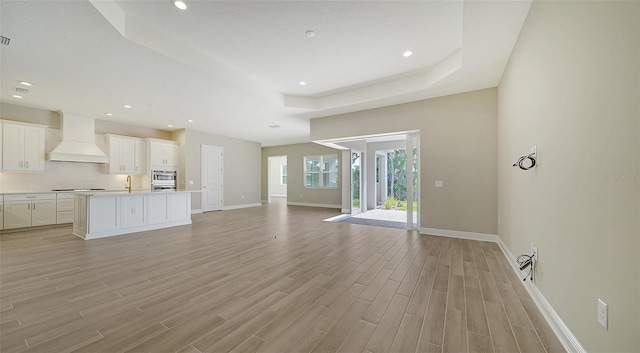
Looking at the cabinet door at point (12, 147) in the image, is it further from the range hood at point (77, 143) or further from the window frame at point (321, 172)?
the window frame at point (321, 172)

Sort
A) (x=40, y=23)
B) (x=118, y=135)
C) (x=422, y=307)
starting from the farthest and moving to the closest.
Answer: (x=118, y=135)
(x=40, y=23)
(x=422, y=307)

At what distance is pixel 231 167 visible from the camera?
917 centimetres

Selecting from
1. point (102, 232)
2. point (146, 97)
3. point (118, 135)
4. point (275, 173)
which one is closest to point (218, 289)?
point (102, 232)

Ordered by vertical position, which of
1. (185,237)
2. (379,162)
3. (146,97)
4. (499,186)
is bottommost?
(185,237)

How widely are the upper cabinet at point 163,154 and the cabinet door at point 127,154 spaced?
0.48 m

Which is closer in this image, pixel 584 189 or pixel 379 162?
pixel 584 189

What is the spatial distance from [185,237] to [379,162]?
7612mm

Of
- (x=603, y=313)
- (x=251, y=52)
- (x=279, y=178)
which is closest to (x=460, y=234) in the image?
(x=603, y=313)

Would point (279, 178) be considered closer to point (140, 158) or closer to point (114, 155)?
point (140, 158)

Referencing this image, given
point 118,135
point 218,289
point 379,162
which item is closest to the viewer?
point 218,289

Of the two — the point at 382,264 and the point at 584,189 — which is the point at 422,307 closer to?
the point at 382,264

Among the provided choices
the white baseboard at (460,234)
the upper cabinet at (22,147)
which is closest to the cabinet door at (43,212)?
the upper cabinet at (22,147)

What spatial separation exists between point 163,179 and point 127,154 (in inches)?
46.5

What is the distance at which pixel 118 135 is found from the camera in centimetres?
671
